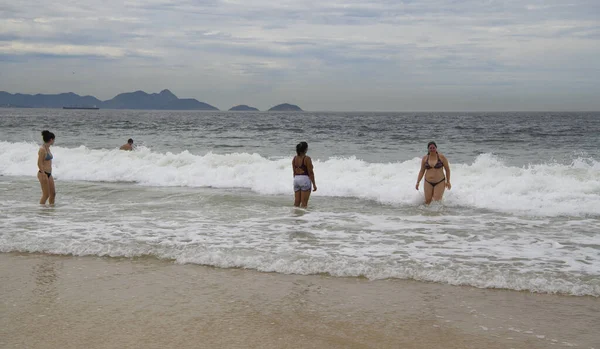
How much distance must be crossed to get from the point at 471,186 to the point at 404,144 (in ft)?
55.5

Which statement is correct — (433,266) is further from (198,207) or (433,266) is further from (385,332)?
(198,207)

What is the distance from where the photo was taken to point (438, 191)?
11.0 metres

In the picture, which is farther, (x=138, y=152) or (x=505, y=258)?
(x=138, y=152)

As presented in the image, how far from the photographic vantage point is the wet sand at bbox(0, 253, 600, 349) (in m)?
4.17

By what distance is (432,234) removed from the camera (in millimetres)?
8109

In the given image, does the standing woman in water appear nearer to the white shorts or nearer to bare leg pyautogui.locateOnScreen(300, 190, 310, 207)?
the white shorts

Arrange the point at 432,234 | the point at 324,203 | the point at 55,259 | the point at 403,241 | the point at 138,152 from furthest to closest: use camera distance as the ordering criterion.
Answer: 1. the point at 138,152
2. the point at 324,203
3. the point at 432,234
4. the point at 403,241
5. the point at 55,259

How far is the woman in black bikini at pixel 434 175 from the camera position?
36.0ft

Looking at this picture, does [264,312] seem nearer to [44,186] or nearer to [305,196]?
[305,196]

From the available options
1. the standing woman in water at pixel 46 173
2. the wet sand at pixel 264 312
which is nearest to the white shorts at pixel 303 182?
the wet sand at pixel 264 312

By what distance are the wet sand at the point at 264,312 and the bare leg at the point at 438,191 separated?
5634mm

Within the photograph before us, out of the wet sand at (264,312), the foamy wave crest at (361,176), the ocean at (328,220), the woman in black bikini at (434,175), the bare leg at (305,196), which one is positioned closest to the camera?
the wet sand at (264,312)

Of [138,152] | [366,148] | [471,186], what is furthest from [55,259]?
[366,148]

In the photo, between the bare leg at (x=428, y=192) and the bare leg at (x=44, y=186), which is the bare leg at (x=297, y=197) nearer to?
the bare leg at (x=428, y=192)
